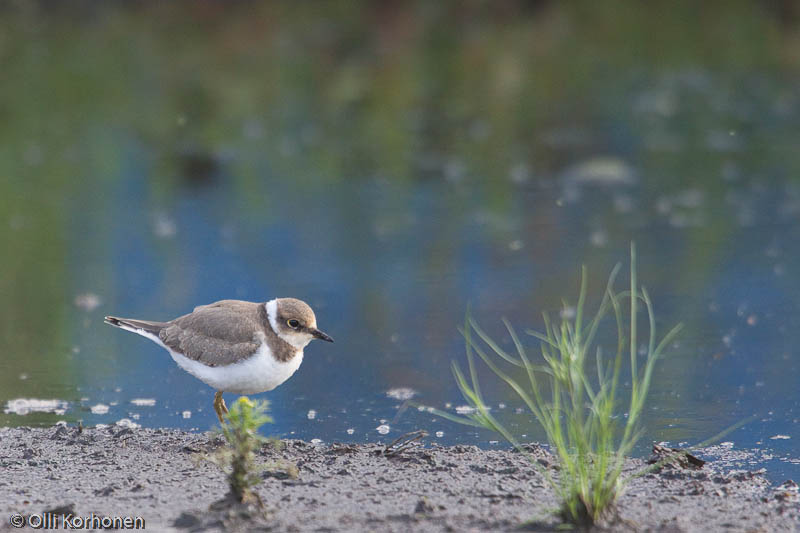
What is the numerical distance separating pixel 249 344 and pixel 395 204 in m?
5.61

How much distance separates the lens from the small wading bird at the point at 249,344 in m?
5.18

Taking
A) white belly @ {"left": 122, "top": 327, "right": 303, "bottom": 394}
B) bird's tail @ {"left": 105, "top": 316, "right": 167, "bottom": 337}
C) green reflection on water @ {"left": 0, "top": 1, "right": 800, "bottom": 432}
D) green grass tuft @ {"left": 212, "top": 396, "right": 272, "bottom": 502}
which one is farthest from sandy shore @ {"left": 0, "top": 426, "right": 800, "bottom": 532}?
green reflection on water @ {"left": 0, "top": 1, "right": 800, "bottom": 432}

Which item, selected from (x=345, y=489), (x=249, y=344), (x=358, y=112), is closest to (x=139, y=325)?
(x=249, y=344)

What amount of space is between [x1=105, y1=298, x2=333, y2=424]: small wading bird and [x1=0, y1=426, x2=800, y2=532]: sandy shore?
1.01 feet

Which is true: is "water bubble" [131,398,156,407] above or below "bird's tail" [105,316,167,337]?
below

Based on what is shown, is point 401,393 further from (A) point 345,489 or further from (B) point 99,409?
(A) point 345,489

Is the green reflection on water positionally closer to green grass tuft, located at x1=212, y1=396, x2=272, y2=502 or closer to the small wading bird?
the small wading bird

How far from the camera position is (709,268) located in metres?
8.42

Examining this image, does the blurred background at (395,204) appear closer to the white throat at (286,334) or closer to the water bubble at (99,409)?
the water bubble at (99,409)

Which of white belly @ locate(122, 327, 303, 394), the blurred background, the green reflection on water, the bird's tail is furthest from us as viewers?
the green reflection on water

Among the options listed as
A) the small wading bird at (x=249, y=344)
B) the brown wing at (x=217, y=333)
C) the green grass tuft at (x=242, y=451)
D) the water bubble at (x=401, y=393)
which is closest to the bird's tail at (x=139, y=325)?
the brown wing at (x=217, y=333)

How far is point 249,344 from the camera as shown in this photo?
5176mm

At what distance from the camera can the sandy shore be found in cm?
398

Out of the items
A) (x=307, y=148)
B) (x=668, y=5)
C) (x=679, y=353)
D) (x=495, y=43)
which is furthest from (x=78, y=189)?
(x=668, y=5)
